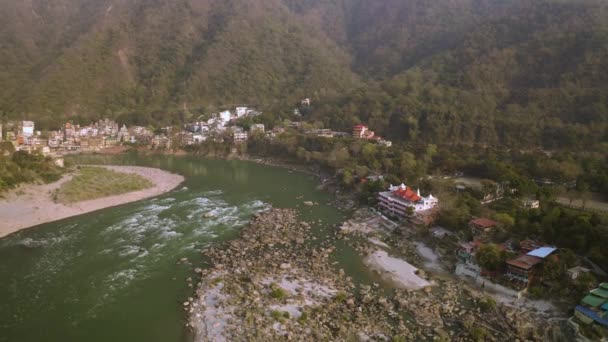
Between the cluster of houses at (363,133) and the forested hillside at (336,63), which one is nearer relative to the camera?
the forested hillside at (336,63)

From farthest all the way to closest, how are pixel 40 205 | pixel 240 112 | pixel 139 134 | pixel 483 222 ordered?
pixel 240 112, pixel 139 134, pixel 40 205, pixel 483 222

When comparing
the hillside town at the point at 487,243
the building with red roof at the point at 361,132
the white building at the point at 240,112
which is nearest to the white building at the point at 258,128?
the hillside town at the point at 487,243

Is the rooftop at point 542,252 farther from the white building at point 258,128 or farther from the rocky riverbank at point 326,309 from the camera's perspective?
the white building at point 258,128

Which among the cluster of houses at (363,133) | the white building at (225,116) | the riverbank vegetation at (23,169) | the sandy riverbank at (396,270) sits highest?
the white building at (225,116)

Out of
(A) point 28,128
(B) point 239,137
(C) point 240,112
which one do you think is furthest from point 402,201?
(A) point 28,128

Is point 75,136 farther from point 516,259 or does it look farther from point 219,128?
point 516,259

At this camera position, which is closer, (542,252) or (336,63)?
(542,252)

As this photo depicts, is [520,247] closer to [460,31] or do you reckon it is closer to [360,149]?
[360,149]

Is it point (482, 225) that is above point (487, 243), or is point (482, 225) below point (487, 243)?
above
